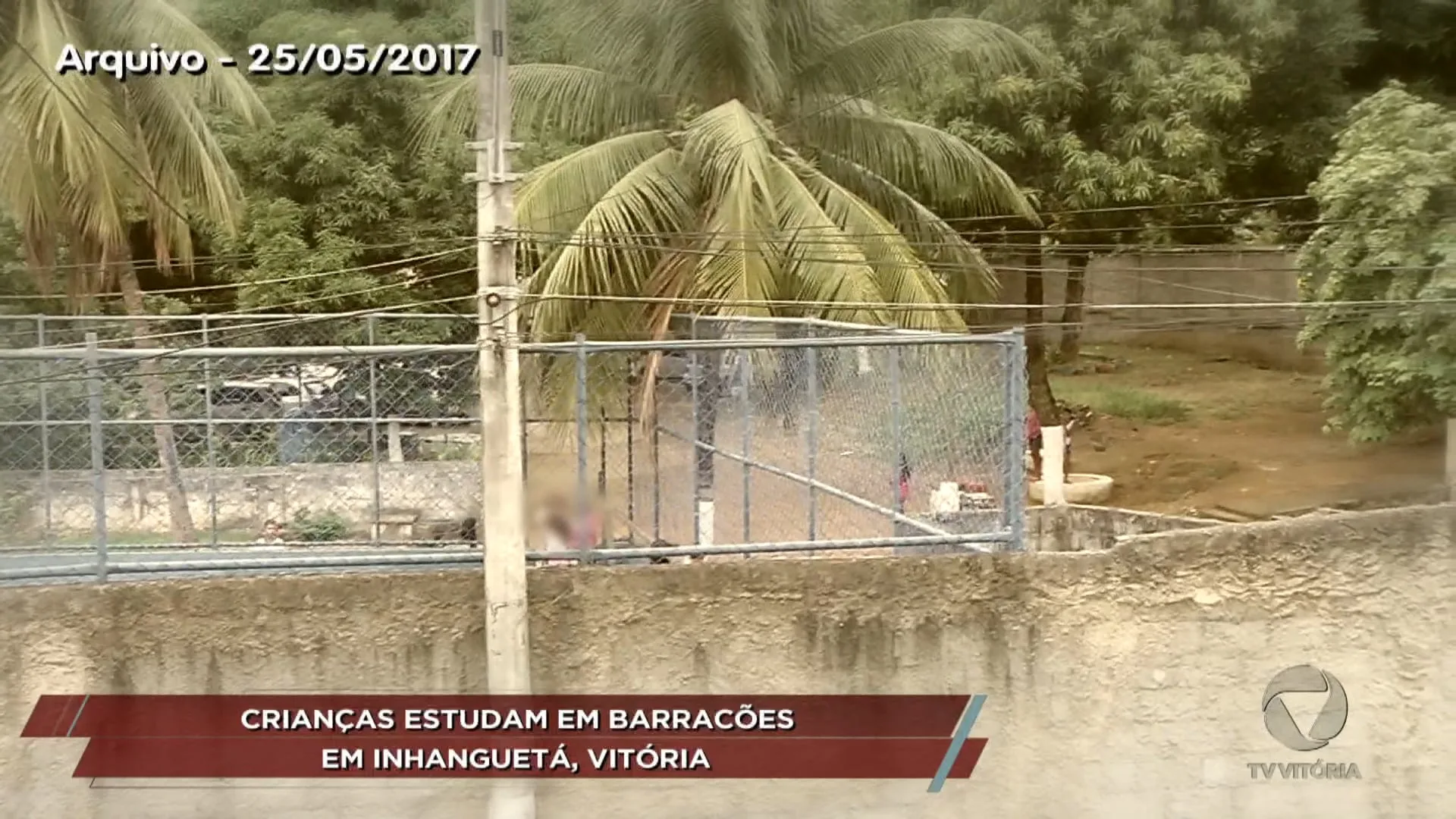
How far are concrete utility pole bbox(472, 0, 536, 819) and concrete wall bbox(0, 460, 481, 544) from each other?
135cm

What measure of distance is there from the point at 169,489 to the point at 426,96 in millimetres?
7451

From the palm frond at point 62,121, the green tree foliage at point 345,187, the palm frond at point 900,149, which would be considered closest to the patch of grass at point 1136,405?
the palm frond at point 900,149

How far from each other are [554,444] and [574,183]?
2721 mm

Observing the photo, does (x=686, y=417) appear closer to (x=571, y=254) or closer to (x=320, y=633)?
(x=571, y=254)

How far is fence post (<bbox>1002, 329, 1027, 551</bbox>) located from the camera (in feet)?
19.4

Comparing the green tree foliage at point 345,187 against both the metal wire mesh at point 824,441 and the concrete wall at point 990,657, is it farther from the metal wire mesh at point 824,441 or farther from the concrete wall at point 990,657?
the concrete wall at point 990,657

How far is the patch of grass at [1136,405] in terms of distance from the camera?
63.2 ft

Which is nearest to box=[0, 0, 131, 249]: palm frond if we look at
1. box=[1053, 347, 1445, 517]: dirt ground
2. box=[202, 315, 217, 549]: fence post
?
box=[202, 315, 217, 549]: fence post

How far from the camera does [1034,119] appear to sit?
615 inches

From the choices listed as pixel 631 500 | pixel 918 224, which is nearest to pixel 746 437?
pixel 631 500

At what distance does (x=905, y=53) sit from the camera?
41.7 ft

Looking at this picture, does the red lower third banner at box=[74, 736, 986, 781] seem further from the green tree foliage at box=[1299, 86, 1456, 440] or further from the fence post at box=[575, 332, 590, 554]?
the green tree foliage at box=[1299, 86, 1456, 440]

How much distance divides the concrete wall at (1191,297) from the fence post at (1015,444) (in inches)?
564

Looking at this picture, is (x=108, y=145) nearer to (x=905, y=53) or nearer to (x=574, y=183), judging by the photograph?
(x=574, y=183)
